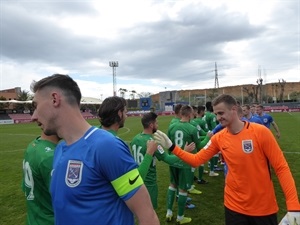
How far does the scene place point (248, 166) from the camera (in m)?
3.12

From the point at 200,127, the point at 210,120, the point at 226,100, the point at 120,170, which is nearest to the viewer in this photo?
the point at 120,170

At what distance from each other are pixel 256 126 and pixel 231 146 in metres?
0.36

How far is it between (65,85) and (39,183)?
1.24 metres

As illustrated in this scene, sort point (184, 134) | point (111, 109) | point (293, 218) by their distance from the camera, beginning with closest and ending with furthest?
point (293, 218), point (111, 109), point (184, 134)

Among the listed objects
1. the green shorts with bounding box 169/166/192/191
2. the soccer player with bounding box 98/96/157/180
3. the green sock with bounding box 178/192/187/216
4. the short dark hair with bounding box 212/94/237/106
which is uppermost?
the short dark hair with bounding box 212/94/237/106

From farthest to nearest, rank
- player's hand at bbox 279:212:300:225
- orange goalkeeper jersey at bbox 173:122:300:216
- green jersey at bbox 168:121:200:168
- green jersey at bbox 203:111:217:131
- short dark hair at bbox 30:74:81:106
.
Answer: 1. green jersey at bbox 203:111:217:131
2. green jersey at bbox 168:121:200:168
3. orange goalkeeper jersey at bbox 173:122:300:216
4. player's hand at bbox 279:212:300:225
5. short dark hair at bbox 30:74:81:106

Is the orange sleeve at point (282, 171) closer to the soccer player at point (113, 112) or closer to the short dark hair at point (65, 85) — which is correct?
the soccer player at point (113, 112)

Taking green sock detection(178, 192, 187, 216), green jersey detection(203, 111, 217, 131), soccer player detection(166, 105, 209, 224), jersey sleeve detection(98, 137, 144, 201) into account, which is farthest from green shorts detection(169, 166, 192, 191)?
green jersey detection(203, 111, 217, 131)

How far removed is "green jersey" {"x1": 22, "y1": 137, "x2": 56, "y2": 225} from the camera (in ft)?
8.29

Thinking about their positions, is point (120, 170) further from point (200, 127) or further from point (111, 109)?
point (200, 127)

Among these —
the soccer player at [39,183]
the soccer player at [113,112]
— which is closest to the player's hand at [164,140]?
the soccer player at [113,112]

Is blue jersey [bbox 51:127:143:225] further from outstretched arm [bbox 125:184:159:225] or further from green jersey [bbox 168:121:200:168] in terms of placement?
green jersey [bbox 168:121:200:168]

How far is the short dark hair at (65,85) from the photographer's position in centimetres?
180

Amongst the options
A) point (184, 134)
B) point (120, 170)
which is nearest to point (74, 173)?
point (120, 170)
